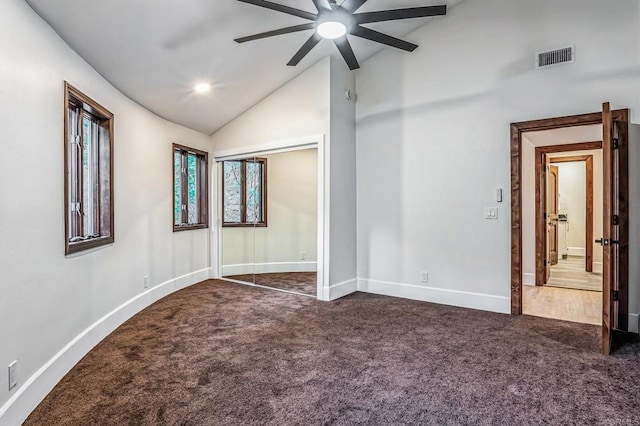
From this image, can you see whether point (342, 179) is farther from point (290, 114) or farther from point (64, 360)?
point (64, 360)

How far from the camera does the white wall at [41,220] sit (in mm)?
1985

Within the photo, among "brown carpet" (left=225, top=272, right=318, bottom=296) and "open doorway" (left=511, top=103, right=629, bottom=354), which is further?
"brown carpet" (left=225, top=272, right=318, bottom=296)

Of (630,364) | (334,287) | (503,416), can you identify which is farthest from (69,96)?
(630,364)

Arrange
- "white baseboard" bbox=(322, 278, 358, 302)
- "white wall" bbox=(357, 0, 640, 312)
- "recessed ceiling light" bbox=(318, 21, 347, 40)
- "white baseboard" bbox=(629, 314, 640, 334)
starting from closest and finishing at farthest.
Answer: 1. "recessed ceiling light" bbox=(318, 21, 347, 40)
2. "white baseboard" bbox=(629, 314, 640, 334)
3. "white wall" bbox=(357, 0, 640, 312)
4. "white baseboard" bbox=(322, 278, 358, 302)

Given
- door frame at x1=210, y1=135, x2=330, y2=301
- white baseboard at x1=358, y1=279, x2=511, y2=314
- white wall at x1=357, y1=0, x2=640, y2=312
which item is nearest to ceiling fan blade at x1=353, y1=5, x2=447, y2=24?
white wall at x1=357, y1=0, x2=640, y2=312

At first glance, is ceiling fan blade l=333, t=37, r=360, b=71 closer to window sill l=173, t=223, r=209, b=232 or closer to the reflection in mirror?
the reflection in mirror

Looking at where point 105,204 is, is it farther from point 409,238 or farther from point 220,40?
point 409,238

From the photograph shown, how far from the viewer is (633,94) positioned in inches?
130

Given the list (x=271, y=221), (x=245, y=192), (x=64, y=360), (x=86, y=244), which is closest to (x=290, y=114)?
(x=245, y=192)

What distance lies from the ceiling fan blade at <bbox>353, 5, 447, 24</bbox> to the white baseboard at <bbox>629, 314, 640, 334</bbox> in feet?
10.6

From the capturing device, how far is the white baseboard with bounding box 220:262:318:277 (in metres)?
5.31

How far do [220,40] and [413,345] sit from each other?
334cm

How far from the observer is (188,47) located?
3.47 meters

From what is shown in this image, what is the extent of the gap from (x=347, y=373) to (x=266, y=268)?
332 cm
